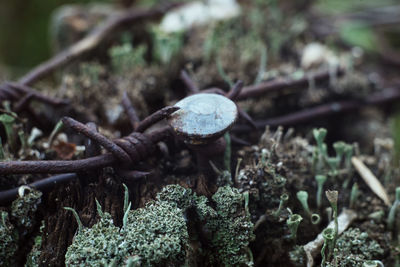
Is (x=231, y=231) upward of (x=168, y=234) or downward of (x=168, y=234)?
downward

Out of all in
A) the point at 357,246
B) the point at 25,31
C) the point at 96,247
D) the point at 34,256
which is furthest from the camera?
the point at 25,31

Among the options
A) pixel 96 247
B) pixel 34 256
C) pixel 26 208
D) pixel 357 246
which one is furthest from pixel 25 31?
pixel 357 246

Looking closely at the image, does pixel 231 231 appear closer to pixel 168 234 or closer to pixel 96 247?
pixel 168 234

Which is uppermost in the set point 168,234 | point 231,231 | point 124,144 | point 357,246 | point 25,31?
point 25,31

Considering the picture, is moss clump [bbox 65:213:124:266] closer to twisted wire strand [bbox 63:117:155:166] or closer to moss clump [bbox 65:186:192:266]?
moss clump [bbox 65:186:192:266]

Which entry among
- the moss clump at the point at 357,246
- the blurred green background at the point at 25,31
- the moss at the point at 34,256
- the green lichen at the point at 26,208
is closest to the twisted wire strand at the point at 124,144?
the green lichen at the point at 26,208

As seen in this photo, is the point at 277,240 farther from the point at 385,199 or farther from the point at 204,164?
the point at 385,199
